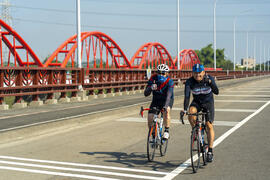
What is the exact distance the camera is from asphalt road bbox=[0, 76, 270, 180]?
649 centimetres

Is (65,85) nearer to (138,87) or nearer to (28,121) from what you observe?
(28,121)

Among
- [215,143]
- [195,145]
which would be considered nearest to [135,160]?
[195,145]

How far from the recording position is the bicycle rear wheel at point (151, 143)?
7359 mm

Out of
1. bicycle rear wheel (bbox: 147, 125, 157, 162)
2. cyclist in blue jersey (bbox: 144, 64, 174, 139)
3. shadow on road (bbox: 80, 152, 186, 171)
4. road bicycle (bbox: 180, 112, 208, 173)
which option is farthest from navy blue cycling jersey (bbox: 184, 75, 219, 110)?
shadow on road (bbox: 80, 152, 186, 171)

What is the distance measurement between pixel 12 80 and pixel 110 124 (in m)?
6.14

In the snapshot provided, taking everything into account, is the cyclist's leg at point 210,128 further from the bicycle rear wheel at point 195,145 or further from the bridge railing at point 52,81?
the bridge railing at point 52,81

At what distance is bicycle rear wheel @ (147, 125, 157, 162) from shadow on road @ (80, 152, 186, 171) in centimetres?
12

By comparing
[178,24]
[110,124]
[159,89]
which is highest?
[178,24]

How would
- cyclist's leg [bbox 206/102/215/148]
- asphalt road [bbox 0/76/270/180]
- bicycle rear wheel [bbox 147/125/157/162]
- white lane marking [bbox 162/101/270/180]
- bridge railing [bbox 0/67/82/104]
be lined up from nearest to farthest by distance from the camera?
white lane marking [bbox 162/101/270/180] → asphalt road [bbox 0/76/270/180] → cyclist's leg [bbox 206/102/215/148] → bicycle rear wheel [bbox 147/125/157/162] → bridge railing [bbox 0/67/82/104]

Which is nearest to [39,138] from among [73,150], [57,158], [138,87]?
[73,150]

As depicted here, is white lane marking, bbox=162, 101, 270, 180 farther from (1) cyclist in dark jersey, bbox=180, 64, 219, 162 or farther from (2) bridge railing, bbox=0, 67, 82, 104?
(2) bridge railing, bbox=0, 67, 82, 104

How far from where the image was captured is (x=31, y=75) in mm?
19031

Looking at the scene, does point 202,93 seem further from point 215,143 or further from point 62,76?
point 62,76

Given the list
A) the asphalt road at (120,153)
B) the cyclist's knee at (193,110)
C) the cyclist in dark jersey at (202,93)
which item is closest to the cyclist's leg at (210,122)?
the cyclist in dark jersey at (202,93)
